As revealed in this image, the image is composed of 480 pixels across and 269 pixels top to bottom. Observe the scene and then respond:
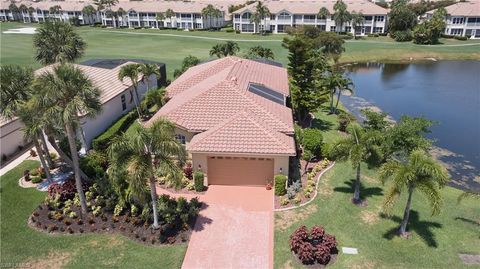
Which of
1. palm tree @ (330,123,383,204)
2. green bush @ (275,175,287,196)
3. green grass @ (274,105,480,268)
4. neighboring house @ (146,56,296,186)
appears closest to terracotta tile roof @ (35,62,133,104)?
neighboring house @ (146,56,296,186)

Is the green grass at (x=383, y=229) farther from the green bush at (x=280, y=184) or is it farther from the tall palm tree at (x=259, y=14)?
the tall palm tree at (x=259, y=14)

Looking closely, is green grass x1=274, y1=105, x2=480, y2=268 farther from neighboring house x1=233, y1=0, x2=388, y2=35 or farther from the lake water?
neighboring house x1=233, y1=0, x2=388, y2=35

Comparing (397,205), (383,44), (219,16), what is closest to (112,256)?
(397,205)

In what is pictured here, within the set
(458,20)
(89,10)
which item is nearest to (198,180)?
(458,20)

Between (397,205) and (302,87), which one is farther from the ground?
(302,87)

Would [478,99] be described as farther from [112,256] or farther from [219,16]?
[219,16]

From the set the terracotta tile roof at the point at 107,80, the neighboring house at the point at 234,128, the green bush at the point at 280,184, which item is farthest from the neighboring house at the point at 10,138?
the green bush at the point at 280,184
